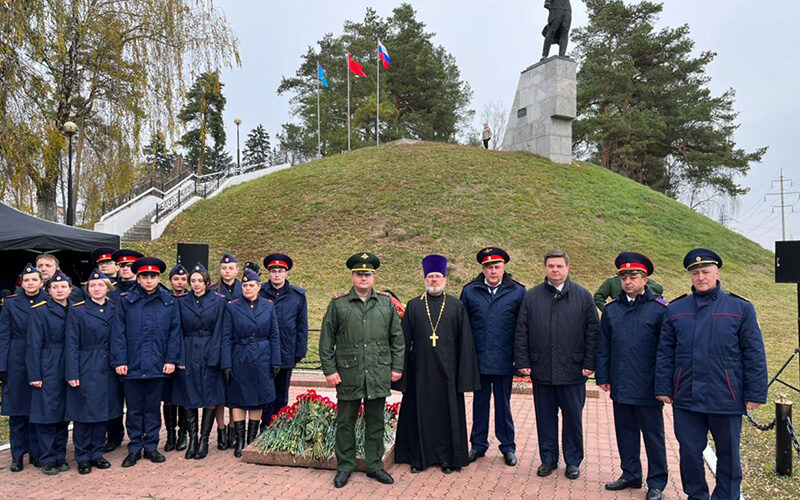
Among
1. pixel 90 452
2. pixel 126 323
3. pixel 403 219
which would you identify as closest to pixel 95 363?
pixel 126 323

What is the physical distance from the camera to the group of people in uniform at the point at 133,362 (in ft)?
17.0

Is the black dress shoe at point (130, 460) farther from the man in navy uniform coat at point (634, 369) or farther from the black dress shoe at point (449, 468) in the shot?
the man in navy uniform coat at point (634, 369)

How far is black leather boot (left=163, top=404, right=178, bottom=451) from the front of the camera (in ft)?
19.2

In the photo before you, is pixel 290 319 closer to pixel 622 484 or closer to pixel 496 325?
pixel 496 325

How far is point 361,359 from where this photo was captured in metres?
4.87

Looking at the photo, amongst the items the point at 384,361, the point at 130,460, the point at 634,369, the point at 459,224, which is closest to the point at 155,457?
the point at 130,460

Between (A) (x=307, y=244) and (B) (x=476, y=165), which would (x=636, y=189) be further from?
(A) (x=307, y=244)

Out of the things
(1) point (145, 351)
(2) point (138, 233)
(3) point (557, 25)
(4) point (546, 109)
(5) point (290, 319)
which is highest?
(3) point (557, 25)

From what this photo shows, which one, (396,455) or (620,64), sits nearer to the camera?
(396,455)

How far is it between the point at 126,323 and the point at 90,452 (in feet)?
4.10

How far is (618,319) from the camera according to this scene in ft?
15.6

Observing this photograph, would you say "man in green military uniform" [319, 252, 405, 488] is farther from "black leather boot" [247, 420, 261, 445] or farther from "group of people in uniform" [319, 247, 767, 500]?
"black leather boot" [247, 420, 261, 445]

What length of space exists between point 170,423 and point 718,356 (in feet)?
17.2

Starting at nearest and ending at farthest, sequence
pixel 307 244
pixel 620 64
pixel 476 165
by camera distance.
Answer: pixel 307 244
pixel 476 165
pixel 620 64
